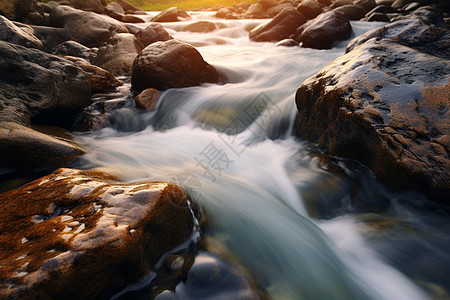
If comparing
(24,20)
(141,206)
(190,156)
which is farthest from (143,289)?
(24,20)

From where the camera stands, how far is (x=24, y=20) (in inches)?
386

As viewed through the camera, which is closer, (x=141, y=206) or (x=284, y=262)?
(x=141, y=206)

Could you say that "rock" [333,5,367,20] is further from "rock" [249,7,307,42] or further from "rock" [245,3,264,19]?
"rock" [245,3,264,19]

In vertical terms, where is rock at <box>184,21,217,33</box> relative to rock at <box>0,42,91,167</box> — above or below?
above

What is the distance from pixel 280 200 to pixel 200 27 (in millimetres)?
15889

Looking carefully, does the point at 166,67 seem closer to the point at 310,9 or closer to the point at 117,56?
the point at 117,56

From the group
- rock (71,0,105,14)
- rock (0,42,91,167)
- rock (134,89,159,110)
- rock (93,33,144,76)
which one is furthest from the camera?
rock (71,0,105,14)

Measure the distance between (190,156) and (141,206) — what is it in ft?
7.92

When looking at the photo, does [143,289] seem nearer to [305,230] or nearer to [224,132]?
[305,230]

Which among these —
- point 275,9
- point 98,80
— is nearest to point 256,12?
point 275,9

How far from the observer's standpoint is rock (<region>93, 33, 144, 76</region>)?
7395 millimetres

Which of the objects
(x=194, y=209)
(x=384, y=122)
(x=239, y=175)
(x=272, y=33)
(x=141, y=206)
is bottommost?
(x=239, y=175)

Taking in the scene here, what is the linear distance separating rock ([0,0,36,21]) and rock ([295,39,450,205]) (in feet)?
35.0

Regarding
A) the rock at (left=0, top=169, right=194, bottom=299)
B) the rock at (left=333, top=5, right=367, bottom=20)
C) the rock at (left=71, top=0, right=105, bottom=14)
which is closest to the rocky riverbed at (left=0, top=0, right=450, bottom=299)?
the rock at (left=0, top=169, right=194, bottom=299)
